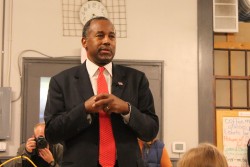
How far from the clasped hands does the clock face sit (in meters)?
3.05

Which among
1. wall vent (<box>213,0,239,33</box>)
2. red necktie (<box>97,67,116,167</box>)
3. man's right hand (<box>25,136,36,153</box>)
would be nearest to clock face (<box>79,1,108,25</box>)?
wall vent (<box>213,0,239,33</box>)

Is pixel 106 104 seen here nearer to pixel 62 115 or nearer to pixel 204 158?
pixel 62 115

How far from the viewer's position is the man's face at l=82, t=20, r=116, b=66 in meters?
1.63

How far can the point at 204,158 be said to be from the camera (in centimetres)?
160

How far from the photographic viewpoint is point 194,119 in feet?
14.9

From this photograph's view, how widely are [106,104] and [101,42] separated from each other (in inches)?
10.5

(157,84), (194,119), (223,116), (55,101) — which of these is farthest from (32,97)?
(55,101)

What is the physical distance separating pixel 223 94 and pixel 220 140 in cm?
49

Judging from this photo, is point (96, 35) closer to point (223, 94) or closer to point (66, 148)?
point (66, 148)

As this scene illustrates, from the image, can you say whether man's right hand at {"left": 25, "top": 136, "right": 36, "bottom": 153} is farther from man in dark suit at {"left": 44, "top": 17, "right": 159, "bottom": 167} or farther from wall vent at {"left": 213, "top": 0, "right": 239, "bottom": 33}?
wall vent at {"left": 213, "top": 0, "right": 239, "bottom": 33}

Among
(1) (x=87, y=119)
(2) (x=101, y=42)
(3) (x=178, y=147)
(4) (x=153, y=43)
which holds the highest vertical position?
(4) (x=153, y=43)

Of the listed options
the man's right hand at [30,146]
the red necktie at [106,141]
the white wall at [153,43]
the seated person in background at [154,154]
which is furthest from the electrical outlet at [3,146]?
the red necktie at [106,141]

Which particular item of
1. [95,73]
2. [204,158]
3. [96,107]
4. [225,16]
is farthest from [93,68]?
[225,16]

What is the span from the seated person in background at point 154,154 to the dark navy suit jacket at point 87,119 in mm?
2060
